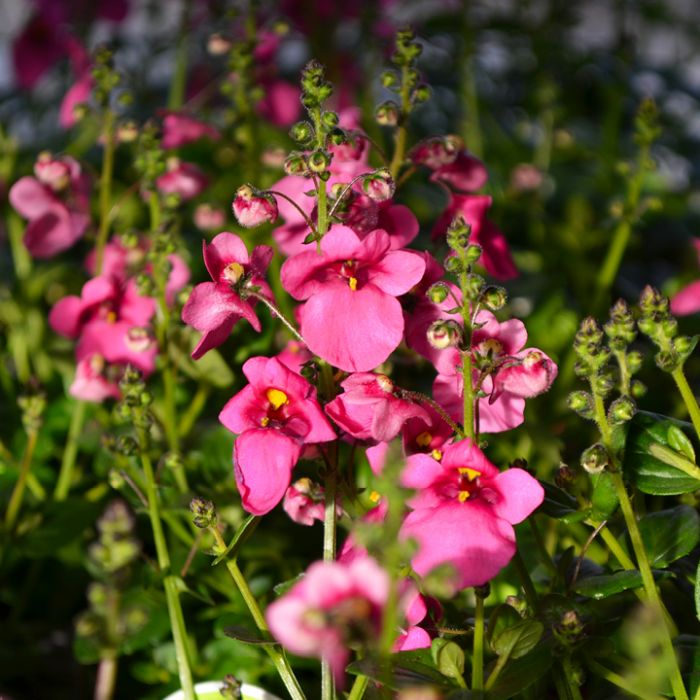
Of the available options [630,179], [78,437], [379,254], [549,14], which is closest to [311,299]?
[379,254]

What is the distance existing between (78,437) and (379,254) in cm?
48

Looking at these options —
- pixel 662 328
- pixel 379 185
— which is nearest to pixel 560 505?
pixel 662 328

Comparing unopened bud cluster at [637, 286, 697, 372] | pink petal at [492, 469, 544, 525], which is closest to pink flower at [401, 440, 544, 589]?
pink petal at [492, 469, 544, 525]

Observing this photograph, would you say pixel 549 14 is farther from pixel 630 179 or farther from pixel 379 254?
pixel 379 254

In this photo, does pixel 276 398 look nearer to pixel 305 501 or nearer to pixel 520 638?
pixel 305 501

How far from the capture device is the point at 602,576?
652mm

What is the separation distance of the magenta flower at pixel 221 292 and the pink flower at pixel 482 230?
0.70 ft

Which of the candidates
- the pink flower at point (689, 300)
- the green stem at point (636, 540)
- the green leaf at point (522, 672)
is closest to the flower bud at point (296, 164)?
the green stem at point (636, 540)

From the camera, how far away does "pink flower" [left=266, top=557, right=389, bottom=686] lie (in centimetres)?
42

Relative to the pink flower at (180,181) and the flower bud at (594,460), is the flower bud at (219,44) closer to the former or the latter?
the pink flower at (180,181)

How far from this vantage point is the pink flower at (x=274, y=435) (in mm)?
614

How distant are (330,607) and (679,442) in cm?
33

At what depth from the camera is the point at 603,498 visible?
66 centimetres

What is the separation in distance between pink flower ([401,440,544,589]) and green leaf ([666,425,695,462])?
0.14 meters
